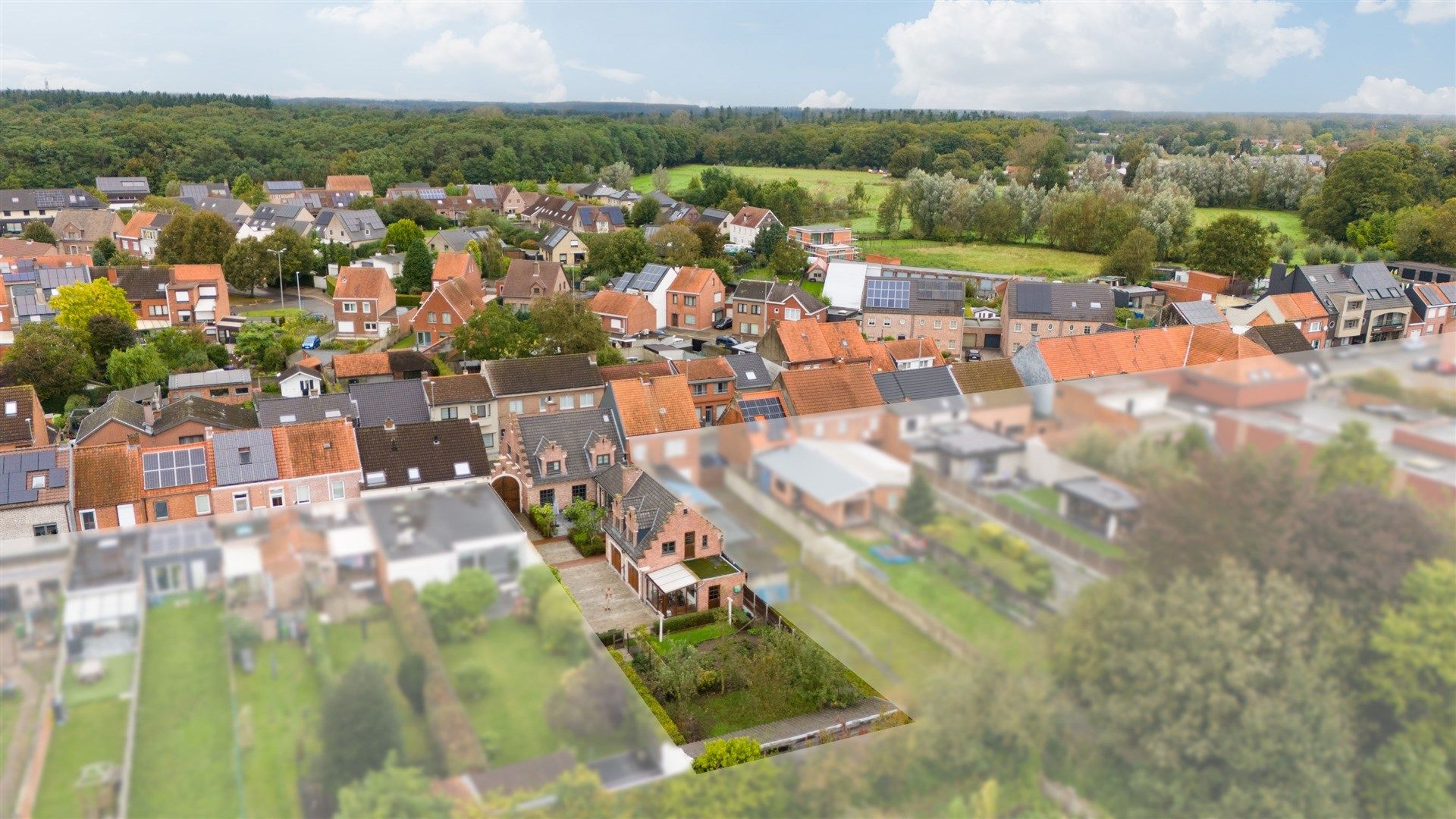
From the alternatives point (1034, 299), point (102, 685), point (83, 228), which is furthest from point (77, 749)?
point (83, 228)

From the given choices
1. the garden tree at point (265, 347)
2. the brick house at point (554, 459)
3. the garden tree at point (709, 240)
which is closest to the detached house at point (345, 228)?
the garden tree at point (709, 240)

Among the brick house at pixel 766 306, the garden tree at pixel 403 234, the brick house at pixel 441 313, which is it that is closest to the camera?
the brick house at pixel 441 313

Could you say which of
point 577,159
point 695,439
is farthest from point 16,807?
point 577,159

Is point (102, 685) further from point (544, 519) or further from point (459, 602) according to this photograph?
point (544, 519)

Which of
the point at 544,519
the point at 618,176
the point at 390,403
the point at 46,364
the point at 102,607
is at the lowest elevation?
the point at 544,519

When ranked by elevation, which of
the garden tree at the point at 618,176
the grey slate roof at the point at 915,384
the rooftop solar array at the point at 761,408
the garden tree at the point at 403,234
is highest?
the garden tree at the point at 618,176

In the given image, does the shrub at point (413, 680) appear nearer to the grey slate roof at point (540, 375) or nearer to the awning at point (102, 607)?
the awning at point (102, 607)
